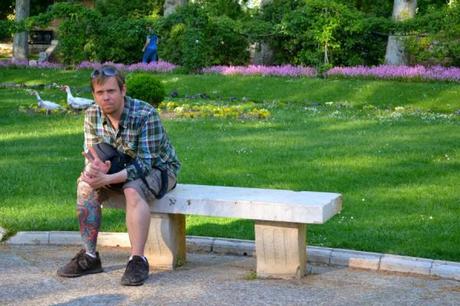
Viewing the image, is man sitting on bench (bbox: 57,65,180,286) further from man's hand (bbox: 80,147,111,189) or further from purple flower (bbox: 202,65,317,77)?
purple flower (bbox: 202,65,317,77)

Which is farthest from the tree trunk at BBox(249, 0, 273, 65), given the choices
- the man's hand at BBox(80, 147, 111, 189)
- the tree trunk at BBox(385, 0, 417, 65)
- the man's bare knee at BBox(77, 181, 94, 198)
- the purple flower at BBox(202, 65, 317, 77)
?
the man's hand at BBox(80, 147, 111, 189)

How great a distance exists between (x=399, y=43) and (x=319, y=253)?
18.8m

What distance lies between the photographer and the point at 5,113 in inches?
642

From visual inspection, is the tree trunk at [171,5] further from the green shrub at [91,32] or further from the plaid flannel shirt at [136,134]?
the plaid flannel shirt at [136,134]

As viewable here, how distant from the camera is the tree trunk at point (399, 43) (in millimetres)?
24344

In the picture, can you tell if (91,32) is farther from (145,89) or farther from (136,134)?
(136,134)

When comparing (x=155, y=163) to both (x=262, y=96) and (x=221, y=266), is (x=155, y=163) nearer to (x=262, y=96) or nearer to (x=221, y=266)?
(x=221, y=266)

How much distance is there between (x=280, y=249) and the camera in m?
5.83

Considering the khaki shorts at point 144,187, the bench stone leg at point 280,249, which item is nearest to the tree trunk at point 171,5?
the khaki shorts at point 144,187

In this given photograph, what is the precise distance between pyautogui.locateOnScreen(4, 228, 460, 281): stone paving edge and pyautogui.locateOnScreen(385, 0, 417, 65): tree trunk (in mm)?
18328

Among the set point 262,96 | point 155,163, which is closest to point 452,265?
point 155,163

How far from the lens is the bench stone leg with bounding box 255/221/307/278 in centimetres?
579

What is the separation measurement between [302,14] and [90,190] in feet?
64.4

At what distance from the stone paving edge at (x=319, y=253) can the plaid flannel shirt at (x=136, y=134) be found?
3.12 ft
